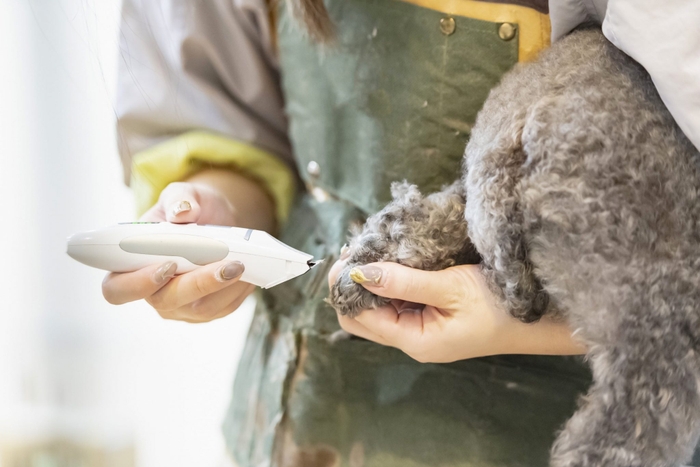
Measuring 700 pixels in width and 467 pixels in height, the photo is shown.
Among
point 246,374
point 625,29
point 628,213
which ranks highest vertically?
point 625,29

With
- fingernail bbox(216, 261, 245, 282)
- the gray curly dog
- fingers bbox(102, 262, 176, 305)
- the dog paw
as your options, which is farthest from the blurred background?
the gray curly dog

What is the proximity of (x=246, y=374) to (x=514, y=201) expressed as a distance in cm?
48

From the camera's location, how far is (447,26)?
558mm

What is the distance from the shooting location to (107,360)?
20.1 inches

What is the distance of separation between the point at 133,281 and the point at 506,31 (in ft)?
1.42

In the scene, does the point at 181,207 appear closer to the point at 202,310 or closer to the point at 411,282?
the point at 202,310

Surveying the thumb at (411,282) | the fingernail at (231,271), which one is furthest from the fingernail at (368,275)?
the fingernail at (231,271)

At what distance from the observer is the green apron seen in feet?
1.90

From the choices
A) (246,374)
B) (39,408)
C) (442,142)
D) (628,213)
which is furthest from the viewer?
(246,374)

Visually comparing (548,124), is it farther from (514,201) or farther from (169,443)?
(169,443)

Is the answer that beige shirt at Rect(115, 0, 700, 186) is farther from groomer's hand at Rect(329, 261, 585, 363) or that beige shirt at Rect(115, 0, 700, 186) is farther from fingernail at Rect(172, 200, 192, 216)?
groomer's hand at Rect(329, 261, 585, 363)

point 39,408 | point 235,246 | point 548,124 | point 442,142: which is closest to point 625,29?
point 548,124

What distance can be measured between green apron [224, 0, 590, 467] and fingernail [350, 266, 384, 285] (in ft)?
0.59

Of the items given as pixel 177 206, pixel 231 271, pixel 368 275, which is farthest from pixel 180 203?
pixel 368 275
